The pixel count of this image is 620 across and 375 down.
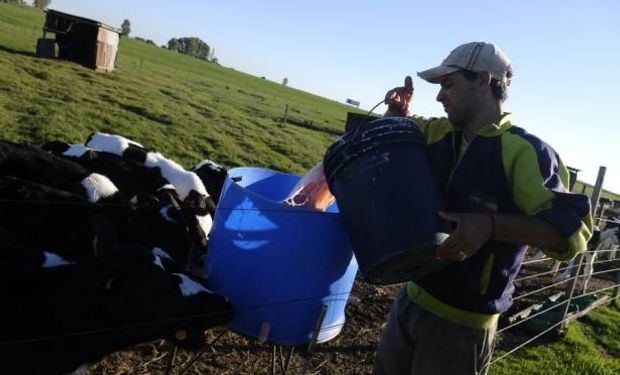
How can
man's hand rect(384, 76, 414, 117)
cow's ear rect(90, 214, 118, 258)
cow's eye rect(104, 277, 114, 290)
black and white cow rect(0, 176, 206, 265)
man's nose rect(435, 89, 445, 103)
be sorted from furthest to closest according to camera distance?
black and white cow rect(0, 176, 206, 265) → cow's ear rect(90, 214, 118, 258) → cow's eye rect(104, 277, 114, 290) → man's hand rect(384, 76, 414, 117) → man's nose rect(435, 89, 445, 103)

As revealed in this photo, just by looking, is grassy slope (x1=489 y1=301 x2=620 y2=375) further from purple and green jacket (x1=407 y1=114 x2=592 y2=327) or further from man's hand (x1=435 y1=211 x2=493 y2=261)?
man's hand (x1=435 y1=211 x2=493 y2=261)

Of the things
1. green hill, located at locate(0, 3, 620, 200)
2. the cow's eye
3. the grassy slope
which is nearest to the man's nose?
the cow's eye

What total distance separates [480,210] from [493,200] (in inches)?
3.0

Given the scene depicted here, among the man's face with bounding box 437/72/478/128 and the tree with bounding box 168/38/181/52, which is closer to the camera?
the man's face with bounding box 437/72/478/128

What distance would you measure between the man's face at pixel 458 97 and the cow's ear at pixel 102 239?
219 cm

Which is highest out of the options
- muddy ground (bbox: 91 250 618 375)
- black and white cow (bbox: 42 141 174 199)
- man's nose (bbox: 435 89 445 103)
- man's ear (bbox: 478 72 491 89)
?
man's ear (bbox: 478 72 491 89)

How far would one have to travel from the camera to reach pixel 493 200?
264cm

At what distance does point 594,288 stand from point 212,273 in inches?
397

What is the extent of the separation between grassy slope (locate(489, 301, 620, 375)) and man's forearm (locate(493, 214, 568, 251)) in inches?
156

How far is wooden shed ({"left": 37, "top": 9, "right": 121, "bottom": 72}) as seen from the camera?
21984mm

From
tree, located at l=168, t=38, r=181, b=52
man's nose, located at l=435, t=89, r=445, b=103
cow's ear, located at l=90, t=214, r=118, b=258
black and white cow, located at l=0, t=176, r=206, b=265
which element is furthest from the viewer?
tree, located at l=168, t=38, r=181, b=52

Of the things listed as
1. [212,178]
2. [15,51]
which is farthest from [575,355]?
[15,51]

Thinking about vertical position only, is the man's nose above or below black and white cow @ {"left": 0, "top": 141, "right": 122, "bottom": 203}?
above

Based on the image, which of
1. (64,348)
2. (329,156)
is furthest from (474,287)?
(64,348)
